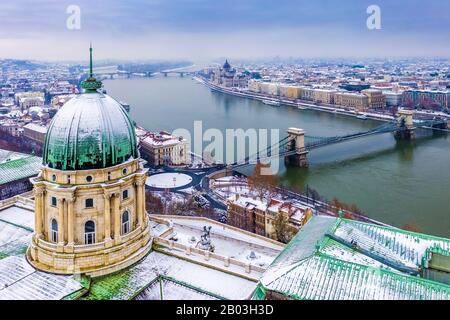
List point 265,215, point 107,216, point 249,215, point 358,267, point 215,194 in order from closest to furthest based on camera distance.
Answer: point 358,267, point 107,216, point 265,215, point 249,215, point 215,194

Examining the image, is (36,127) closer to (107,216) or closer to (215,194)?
(215,194)

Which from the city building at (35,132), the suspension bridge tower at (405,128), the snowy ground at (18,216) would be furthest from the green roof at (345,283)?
the suspension bridge tower at (405,128)

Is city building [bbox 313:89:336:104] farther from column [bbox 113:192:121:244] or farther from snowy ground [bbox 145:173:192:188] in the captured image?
column [bbox 113:192:121:244]

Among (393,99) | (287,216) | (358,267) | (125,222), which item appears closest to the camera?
(358,267)

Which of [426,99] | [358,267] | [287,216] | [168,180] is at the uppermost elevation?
[426,99]

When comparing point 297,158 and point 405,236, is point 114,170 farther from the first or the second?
point 297,158

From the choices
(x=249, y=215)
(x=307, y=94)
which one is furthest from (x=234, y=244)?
(x=307, y=94)

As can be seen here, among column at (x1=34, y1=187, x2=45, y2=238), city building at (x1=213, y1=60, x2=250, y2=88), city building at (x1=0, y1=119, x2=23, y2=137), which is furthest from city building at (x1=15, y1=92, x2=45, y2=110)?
column at (x1=34, y1=187, x2=45, y2=238)
